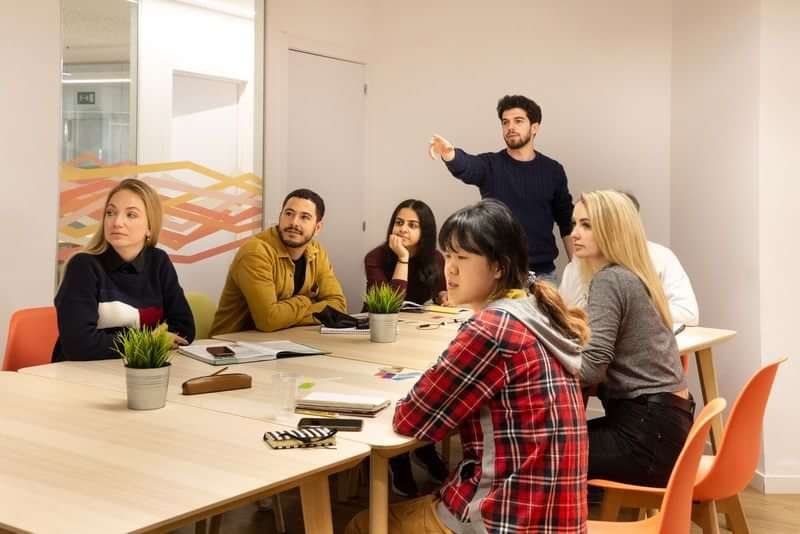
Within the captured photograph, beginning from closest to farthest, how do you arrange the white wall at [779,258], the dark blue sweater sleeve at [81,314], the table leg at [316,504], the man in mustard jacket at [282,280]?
the table leg at [316,504] → the dark blue sweater sleeve at [81,314] → the man in mustard jacket at [282,280] → the white wall at [779,258]

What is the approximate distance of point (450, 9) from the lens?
596 centimetres

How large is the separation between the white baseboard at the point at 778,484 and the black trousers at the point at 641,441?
1870mm

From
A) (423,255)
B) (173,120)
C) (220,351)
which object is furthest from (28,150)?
(423,255)

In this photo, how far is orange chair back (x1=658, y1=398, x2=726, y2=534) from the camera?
198 centimetres

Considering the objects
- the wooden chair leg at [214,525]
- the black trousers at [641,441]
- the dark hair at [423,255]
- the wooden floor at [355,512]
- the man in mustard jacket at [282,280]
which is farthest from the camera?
the dark hair at [423,255]

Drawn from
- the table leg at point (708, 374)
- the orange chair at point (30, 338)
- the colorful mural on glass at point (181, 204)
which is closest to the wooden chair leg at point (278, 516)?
the orange chair at point (30, 338)

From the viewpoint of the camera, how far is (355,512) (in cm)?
371

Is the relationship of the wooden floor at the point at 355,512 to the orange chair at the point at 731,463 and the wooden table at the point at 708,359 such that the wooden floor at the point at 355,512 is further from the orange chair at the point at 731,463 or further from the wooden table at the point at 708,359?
the orange chair at the point at 731,463

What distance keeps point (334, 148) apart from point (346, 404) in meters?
3.90

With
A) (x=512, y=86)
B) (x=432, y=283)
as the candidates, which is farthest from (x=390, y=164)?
(x=432, y=283)

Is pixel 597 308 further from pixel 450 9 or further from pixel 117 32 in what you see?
pixel 450 9

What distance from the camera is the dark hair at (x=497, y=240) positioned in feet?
6.63

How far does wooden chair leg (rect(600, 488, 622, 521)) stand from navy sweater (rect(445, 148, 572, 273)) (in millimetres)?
2747

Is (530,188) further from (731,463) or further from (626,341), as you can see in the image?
(731,463)
